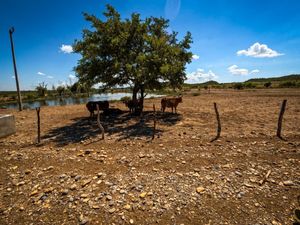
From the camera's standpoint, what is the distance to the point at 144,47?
15.1 metres

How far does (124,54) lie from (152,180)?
11.6m

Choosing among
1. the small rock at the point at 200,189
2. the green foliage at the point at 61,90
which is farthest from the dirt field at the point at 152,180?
the green foliage at the point at 61,90

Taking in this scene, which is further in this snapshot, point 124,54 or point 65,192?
point 124,54

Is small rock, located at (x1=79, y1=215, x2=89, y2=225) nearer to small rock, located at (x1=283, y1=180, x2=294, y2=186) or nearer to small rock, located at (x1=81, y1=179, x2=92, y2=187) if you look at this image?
small rock, located at (x1=81, y1=179, x2=92, y2=187)

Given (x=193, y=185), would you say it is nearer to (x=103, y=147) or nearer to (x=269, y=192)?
(x=269, y=192)

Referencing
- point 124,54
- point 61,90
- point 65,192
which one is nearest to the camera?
point 65,192

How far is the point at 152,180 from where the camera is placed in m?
5.46

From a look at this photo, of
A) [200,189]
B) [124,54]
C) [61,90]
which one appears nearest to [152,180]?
[200,189]

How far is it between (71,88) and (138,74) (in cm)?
7899

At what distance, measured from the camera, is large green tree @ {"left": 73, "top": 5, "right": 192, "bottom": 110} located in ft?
43.7

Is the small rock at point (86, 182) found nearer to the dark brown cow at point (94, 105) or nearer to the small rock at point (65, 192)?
the small rock at point (65, 192)

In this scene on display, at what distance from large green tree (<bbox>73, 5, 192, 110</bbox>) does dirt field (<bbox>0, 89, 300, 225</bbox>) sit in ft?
20.3

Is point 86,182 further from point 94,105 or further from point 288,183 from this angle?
point 94,105

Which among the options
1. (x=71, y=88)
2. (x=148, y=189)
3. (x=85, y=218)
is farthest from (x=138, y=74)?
(x=71, y=88)
